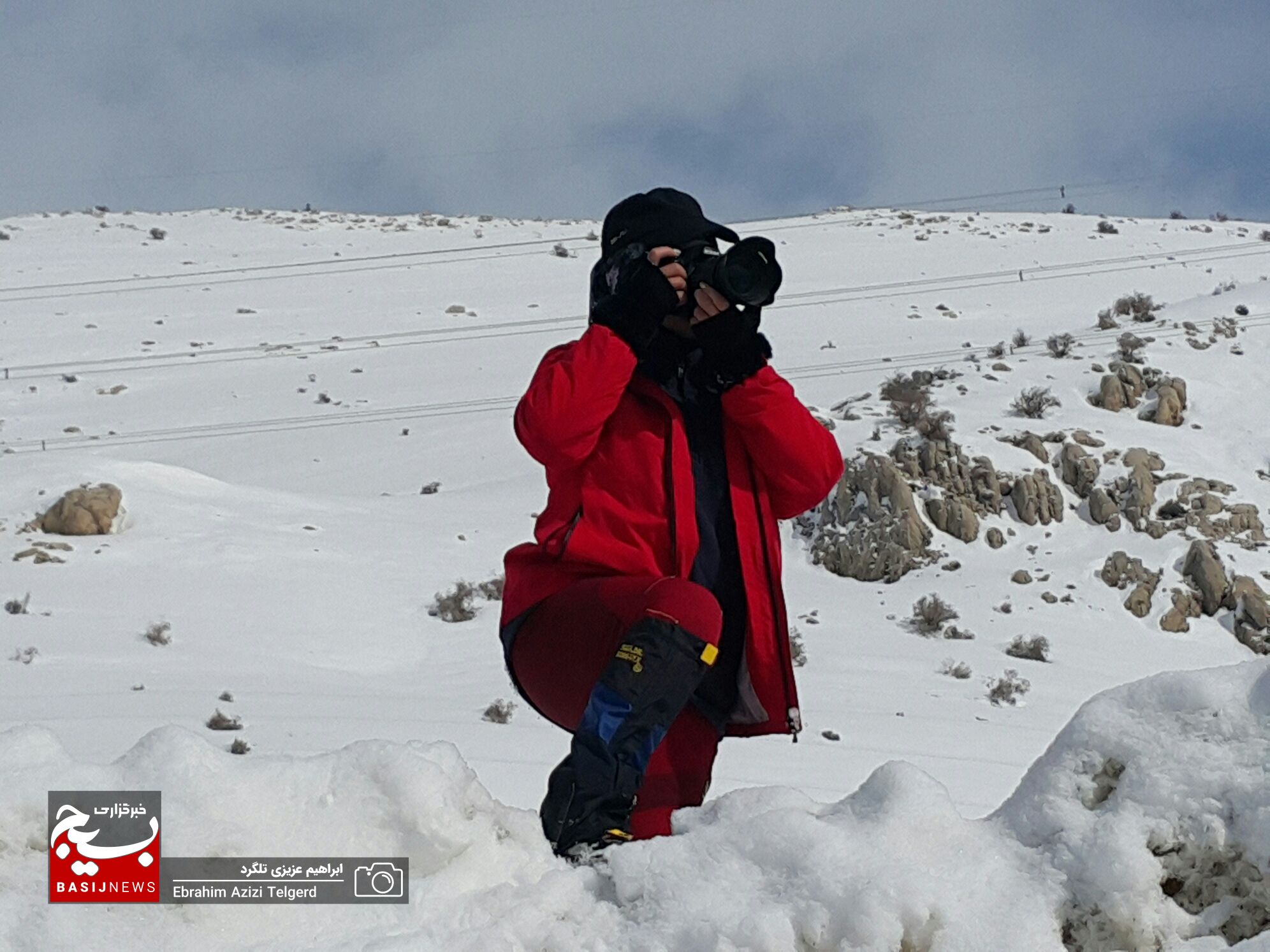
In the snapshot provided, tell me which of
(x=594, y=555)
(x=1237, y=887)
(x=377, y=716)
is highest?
(x=594, y=555)

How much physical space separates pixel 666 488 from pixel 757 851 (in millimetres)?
943

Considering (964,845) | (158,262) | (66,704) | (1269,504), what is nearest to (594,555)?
(964,845)

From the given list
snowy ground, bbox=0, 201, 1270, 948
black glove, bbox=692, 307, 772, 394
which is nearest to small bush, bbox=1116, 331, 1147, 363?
snowy ground, bbox=0, 201, 1270, 948

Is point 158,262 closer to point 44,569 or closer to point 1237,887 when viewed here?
point 44,569

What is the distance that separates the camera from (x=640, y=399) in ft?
8.98

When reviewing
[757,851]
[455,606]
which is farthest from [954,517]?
[757,851]

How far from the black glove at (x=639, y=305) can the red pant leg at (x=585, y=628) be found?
55cm

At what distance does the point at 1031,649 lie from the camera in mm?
10453

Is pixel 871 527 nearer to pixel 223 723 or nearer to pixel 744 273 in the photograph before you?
pixel 223 723

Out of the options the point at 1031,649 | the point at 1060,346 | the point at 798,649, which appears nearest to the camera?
the point at 798,649

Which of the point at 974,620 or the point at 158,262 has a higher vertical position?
the point at 158,262

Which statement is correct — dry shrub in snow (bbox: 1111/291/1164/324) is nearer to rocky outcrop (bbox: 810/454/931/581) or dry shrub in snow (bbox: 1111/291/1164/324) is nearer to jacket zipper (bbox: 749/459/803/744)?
rocky outcrop (bbox: 810/454/931/581)

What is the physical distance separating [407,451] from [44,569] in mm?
8729
